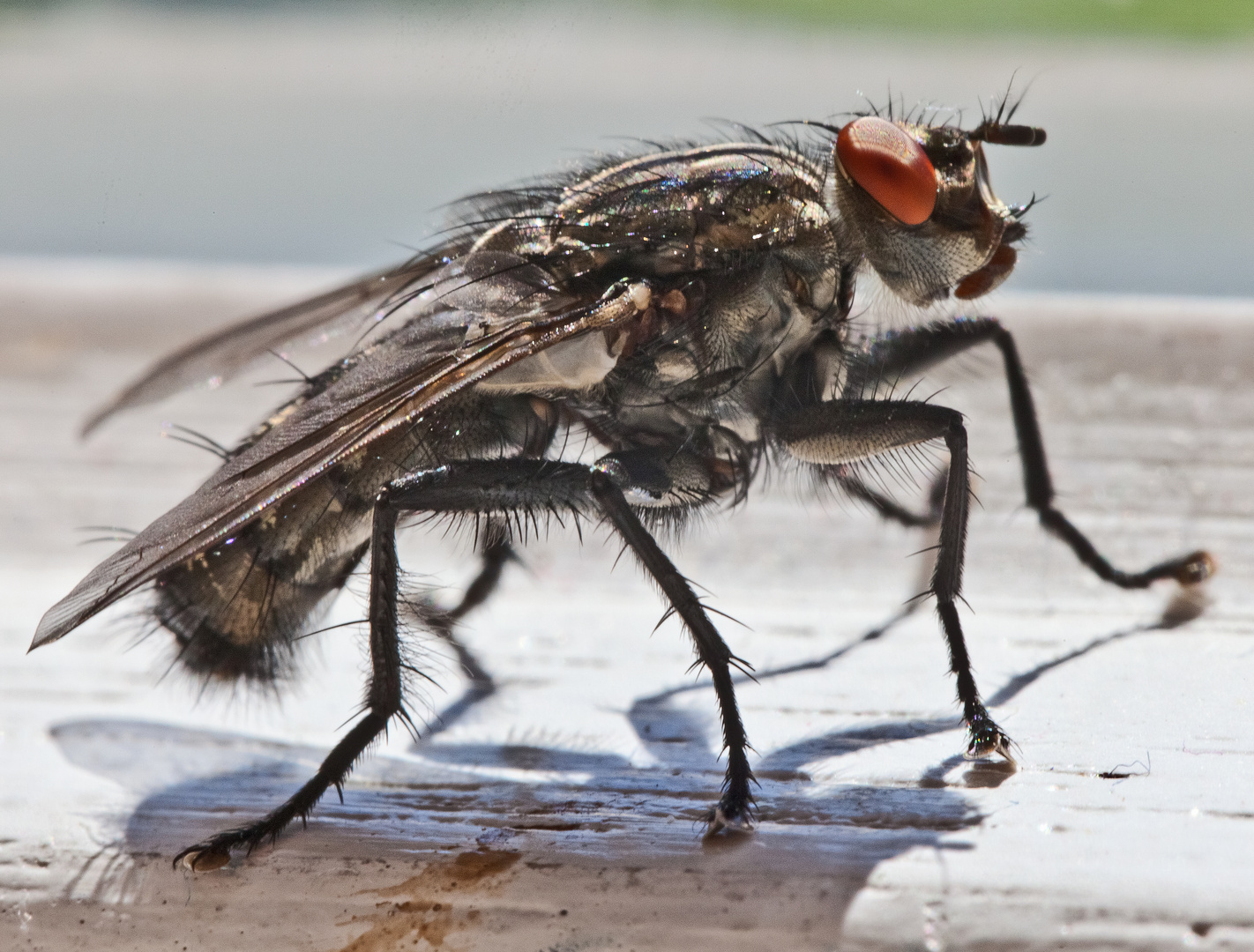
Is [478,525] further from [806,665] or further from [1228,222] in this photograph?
[1228,222]

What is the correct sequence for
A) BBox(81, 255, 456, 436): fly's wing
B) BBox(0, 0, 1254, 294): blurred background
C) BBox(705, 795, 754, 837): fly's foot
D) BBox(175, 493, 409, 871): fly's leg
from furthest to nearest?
BBox(81, 255, 456, 436): fly's wing → BBox(0, 0, 1254, 294): blurred background → BBox(175, 493, 409, 871): fly's leg → BBox(705, 795, 754, 837): fly's foot

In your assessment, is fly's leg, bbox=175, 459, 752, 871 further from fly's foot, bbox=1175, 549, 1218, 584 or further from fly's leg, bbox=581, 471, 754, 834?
fly's foot, bbox=1175, 549, 1218, 584

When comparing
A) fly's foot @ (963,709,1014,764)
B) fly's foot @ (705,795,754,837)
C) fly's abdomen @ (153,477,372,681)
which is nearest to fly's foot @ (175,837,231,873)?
fly's foot @ (705,795,754,837)

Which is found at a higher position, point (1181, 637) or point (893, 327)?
point (893, 327)

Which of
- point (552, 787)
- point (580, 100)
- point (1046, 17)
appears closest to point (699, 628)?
point (552, 787)

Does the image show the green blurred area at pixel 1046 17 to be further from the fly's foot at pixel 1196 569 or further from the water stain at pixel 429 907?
the water stain at pixel 429 907

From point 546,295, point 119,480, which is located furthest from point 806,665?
point 119,480

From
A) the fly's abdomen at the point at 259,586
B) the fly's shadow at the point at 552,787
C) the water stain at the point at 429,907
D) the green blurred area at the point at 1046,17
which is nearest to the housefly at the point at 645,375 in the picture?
the fly's abdomen at the point at 259,586
